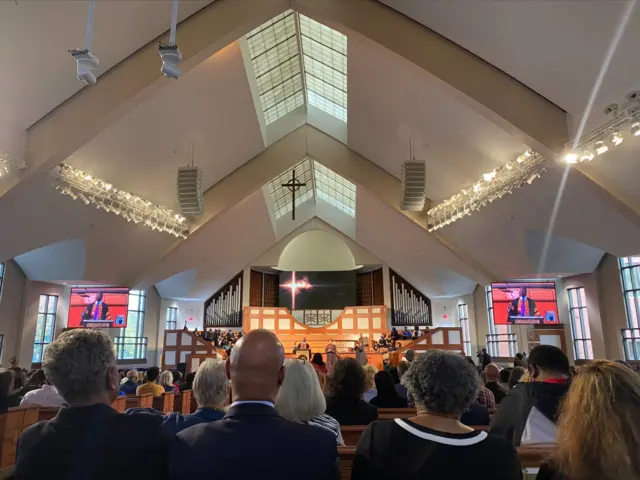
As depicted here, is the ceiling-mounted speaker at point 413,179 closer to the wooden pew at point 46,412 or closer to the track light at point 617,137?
the track light at point 617,137

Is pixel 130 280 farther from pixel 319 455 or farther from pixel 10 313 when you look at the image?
pixel 319 455

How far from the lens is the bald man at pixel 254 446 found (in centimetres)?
118

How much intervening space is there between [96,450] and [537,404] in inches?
75.3

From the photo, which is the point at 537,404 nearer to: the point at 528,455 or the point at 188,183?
the point at 528,455

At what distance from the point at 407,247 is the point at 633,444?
12434 mm

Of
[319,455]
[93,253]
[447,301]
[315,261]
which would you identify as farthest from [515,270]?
[319,455]

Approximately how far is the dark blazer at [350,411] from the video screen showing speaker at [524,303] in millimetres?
9339

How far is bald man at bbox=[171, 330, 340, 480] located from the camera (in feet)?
3.89

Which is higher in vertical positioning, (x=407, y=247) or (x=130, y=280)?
(x=407, y=247)

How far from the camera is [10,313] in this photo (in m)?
10.0

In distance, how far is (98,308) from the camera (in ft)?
38.4

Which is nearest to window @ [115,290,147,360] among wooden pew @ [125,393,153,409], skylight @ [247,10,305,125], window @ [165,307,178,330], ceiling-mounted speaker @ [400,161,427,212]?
window @ [165,307,178,330]

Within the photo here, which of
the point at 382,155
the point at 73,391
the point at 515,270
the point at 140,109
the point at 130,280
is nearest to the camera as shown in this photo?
the point at 73,391

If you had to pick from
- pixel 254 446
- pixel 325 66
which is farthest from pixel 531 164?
pixel 254 446
